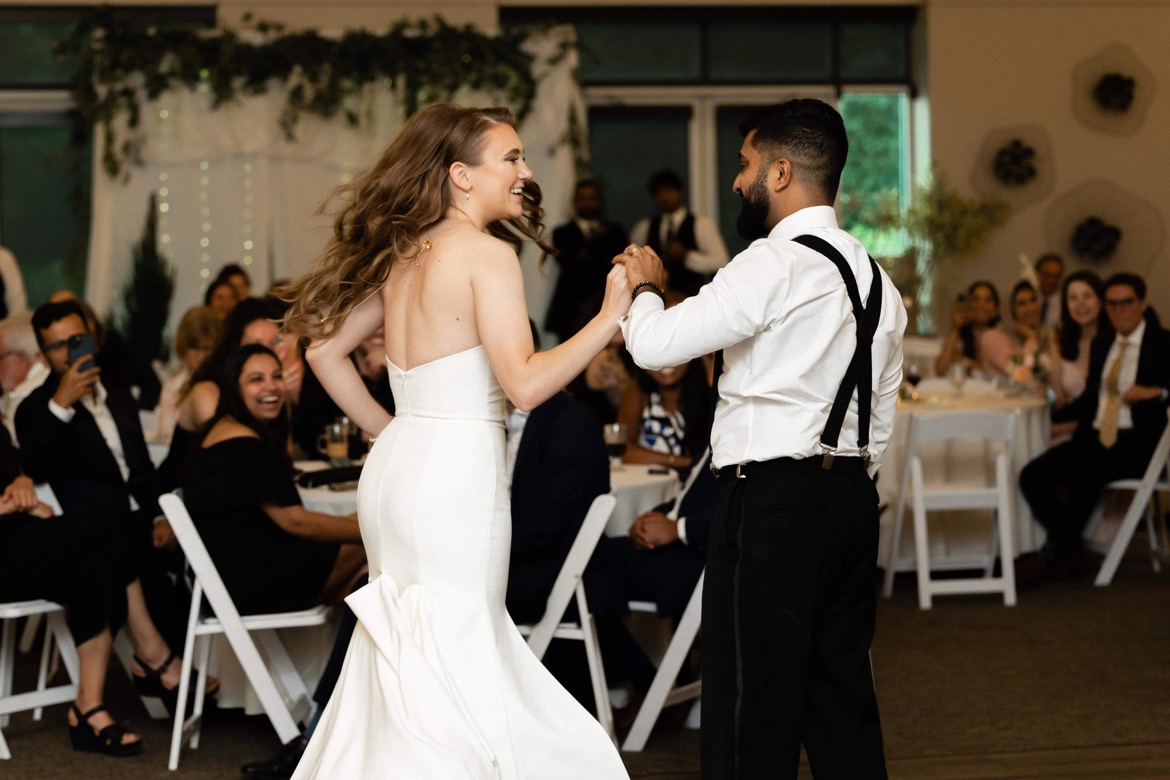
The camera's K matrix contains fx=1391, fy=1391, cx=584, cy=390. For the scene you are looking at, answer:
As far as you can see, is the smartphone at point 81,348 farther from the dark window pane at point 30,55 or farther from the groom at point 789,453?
the dark window pane at point 30,55

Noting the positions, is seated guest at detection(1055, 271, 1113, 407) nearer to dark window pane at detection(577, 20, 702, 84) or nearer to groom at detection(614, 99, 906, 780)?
dark window pane at detection(577, 20, 702, 84)

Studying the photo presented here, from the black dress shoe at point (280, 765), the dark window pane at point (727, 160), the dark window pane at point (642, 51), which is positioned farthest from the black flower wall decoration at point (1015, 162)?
the black dress shoe at point (280, 765)

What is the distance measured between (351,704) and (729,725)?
2.42 feet

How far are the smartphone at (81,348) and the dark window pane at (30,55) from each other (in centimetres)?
636

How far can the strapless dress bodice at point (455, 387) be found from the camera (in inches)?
105

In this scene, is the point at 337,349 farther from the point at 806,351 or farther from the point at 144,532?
the point at 144,532

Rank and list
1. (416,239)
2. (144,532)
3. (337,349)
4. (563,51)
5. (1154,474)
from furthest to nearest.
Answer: (563,51) < (1154,474) < (144,532) < (337,349) < (416,239)

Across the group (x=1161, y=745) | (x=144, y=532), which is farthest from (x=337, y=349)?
(x=1161, y=745)

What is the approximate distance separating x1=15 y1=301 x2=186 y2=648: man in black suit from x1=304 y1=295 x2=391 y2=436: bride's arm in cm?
169

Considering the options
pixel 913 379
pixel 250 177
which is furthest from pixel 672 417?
pixel 250 177

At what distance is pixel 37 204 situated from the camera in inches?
410

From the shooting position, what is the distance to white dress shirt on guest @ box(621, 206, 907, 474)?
8.04 feet

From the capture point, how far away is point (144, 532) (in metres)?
4.73

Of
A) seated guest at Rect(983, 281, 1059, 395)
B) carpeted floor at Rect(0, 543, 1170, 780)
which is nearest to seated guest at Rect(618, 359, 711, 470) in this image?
carpeted floor at Rect(0, 543, 1170, 780)
